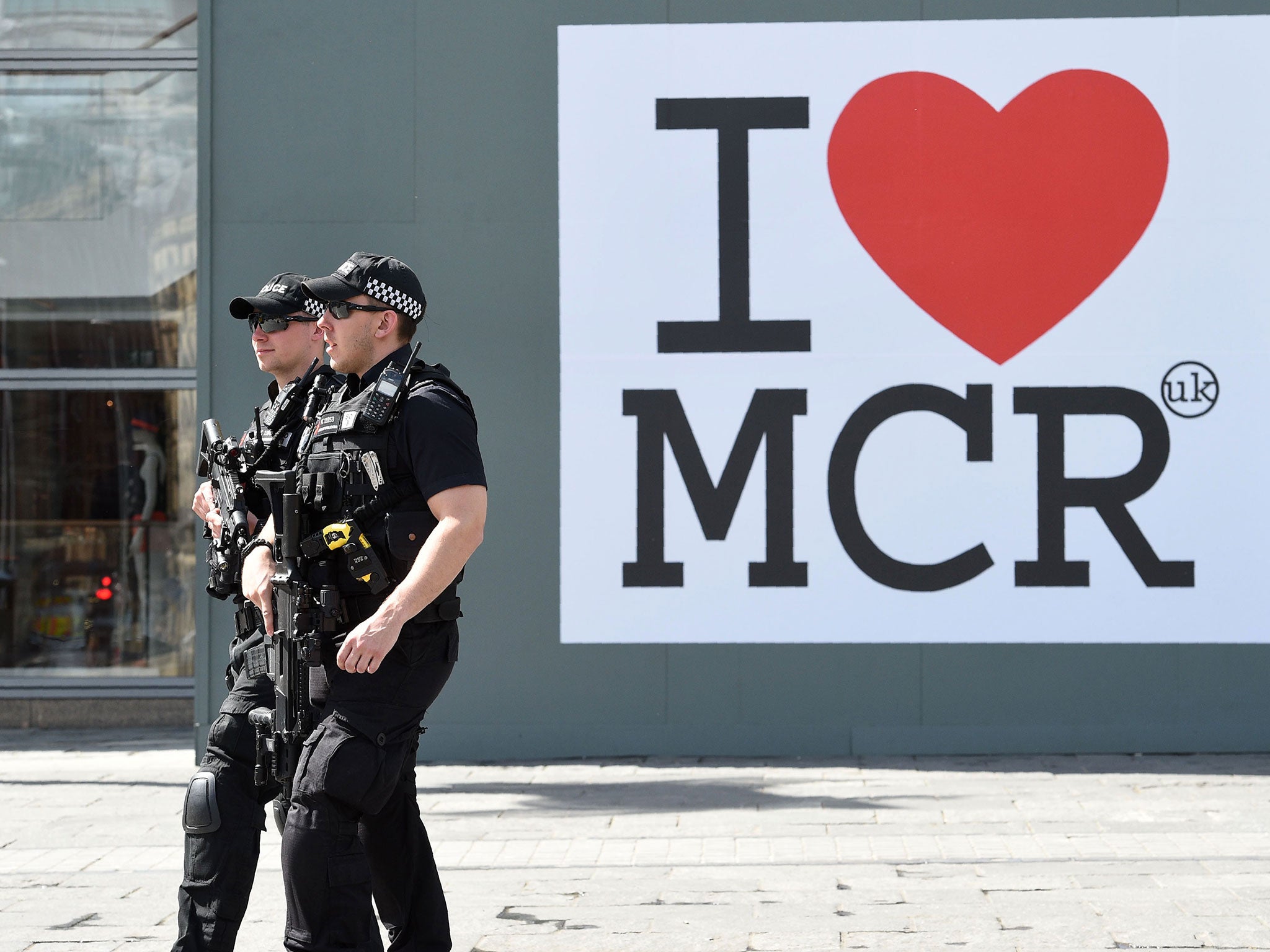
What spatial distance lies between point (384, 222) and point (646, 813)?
11.8ft

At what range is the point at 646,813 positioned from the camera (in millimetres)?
6953

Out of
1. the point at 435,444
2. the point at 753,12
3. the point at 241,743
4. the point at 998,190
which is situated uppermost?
the point at 753,12

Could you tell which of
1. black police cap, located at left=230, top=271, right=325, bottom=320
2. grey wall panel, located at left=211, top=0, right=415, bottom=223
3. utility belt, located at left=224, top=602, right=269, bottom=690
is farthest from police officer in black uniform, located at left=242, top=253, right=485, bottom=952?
grey wall panel, located at left=211, top=0, right=415, bottom=223

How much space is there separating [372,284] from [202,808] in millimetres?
1512

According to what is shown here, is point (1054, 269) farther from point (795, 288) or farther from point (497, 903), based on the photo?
point (497, 903)

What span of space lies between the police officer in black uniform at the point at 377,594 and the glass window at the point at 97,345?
6.30 m

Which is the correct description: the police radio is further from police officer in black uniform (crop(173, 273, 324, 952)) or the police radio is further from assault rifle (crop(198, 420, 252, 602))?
assault rifle (crop(198, 420, 252, 602))

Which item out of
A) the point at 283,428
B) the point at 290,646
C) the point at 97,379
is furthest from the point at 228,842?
the point at 97,379

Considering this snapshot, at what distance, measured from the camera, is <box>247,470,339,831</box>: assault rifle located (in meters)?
3.82

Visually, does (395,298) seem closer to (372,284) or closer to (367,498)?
(372,284)

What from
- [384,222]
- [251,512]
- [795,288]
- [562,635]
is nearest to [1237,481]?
[795,288]

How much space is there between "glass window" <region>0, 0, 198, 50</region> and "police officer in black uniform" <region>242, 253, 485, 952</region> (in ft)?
22.0

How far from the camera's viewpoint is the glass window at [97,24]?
9.88 meters

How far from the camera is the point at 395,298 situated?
13.1 ft
